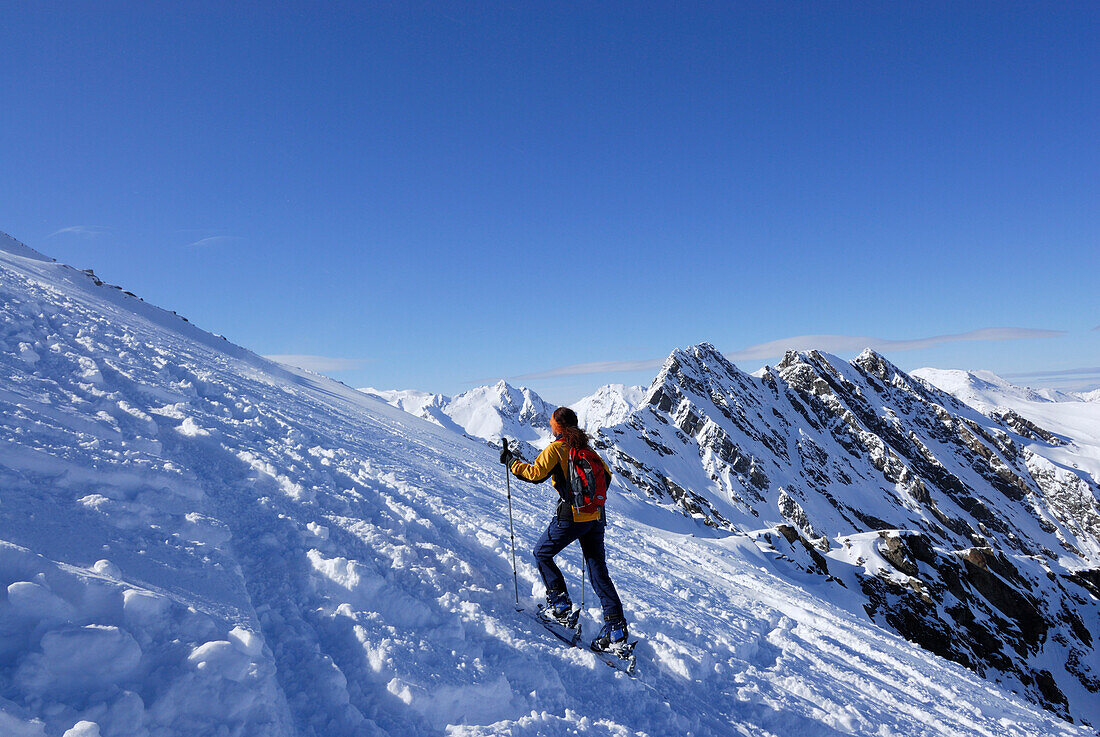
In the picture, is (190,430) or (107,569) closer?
(107,569)

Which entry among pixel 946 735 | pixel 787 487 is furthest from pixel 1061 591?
pixel 946 735

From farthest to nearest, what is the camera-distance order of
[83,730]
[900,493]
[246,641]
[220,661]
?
[900,493], [246,641], [220,661], [83,730]

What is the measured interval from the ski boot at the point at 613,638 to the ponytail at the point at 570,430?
2.12 meters

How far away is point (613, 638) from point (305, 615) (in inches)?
135

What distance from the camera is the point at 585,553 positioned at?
616 cm

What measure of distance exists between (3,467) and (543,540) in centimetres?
591

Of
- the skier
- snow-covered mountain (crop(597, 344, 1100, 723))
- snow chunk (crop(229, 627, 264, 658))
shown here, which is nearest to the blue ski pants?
the skier

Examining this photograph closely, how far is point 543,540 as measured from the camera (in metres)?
6.21

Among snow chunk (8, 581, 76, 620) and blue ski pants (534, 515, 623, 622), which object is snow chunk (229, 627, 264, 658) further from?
blue ski pants (534, 515, 623, 622)

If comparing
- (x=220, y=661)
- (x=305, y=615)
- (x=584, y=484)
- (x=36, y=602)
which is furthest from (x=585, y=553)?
(x=36, y=602)

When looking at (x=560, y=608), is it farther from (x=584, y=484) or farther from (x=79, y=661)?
(x=79, y=661)

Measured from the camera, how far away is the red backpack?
591 cm

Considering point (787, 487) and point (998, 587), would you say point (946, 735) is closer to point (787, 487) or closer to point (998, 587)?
point (998, 587)

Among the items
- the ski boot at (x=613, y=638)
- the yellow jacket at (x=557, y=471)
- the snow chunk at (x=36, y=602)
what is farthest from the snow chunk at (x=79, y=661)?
the ski boot at (x=613, y=638)
